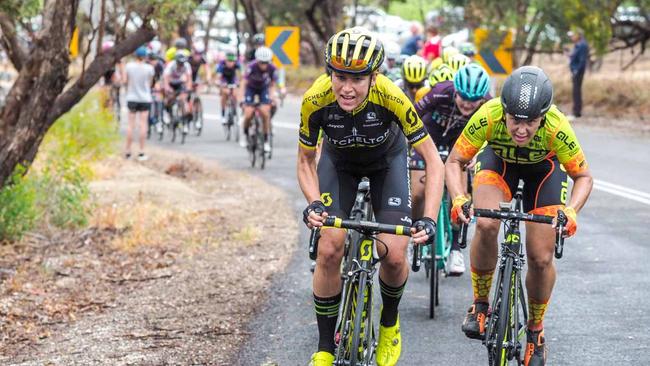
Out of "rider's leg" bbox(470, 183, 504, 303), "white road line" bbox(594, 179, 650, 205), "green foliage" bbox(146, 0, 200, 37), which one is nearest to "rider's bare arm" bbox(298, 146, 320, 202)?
"rider's leg" bbox(470, 183, 504, 303)

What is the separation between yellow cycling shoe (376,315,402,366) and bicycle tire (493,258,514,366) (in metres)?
0.65

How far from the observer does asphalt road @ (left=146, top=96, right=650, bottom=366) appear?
7.64m

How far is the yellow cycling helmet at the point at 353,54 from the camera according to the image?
6141mm

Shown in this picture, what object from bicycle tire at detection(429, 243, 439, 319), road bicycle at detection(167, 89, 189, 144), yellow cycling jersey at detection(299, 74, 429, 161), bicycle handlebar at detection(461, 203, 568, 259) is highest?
yellow cycling jersey at detection(299, 74, 429, 161)

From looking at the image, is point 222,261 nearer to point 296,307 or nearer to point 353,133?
point 296,307

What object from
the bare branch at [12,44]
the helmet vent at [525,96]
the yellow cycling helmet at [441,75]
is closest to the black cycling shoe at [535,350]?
the helmet vent at [525,96]

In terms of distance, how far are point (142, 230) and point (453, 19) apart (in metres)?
24.6

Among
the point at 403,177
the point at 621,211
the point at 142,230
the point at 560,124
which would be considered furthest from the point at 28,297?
the point at 621,211

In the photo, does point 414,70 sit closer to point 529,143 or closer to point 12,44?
point 12,44

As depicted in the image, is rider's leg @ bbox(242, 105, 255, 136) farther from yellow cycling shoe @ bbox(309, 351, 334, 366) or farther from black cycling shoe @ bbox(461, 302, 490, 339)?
yellow cycling shoe @ bbox(309, 351, 334, 366)

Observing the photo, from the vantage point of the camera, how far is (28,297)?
973 centimetres

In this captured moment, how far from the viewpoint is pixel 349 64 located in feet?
20.2

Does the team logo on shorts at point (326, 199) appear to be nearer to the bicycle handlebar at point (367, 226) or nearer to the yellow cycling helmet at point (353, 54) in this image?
the bicycle handlebar at point (367, 226)

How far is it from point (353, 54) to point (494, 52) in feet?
66.0
